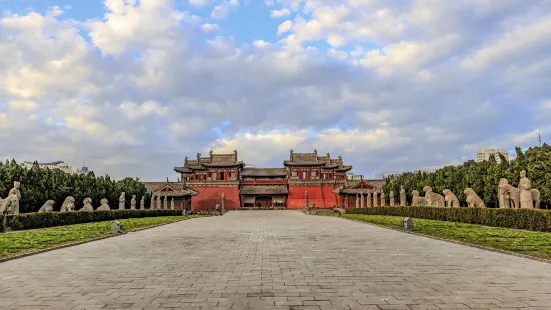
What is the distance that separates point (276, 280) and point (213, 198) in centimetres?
5610

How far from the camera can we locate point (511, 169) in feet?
95.7

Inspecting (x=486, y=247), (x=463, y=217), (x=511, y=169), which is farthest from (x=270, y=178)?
(x=486, y=247)

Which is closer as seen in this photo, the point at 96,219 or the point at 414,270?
the point at 414,270

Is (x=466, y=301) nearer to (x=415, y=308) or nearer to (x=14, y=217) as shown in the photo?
(x=415, y=308)

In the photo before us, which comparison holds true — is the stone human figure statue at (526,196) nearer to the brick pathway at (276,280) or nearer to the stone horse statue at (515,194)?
the stone horse statue at (515,194)

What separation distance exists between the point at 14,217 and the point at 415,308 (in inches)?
773

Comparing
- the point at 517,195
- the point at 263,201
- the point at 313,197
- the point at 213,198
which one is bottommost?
the point at 263,201

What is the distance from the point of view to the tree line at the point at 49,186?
1059 inches

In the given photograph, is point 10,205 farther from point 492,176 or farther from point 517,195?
point 492,176

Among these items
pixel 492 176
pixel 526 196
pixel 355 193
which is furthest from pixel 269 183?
pixel 526 196

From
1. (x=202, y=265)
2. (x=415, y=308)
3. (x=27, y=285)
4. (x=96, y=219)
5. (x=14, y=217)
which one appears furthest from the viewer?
(x=96, y=219)

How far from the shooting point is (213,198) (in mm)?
61219

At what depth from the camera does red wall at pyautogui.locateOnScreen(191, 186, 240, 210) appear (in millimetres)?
60844

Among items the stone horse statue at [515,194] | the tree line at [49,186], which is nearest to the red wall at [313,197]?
the tree line at [49,186]
